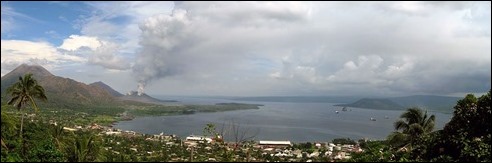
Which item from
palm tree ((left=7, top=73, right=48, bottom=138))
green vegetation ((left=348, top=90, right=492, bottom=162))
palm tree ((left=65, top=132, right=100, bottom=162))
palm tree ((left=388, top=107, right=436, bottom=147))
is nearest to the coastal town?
palm tree ((left=388, top=107, right=436, bottom=147))

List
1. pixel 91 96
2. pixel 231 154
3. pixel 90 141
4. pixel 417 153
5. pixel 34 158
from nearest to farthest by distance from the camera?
pixel 231 154, pixel 417 153, pixel 34 158, pixel 90 141, pixel 91 96

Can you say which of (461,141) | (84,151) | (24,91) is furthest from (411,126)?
(24,91)

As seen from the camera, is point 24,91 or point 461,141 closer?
point 461,141

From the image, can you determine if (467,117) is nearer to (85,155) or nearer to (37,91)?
(85,155)

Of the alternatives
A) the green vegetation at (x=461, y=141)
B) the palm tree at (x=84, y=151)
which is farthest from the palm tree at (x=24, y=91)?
the green vegetation at (x=461, y=141)

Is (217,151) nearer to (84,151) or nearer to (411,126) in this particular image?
(84,151)

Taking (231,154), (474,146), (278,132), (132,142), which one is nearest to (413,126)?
(474,146)

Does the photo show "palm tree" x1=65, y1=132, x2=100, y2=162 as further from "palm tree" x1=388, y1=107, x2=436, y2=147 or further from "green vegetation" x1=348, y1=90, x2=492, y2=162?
"palm tree" x1=388, y1=107, x2=436, y2=147

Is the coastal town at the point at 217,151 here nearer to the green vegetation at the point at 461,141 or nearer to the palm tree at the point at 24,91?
the green vegetation at the point at 461,141
